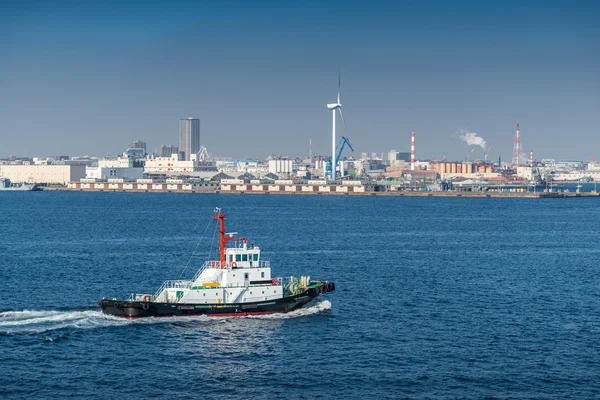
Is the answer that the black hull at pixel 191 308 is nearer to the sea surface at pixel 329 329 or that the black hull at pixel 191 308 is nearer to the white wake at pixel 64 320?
the white wake at pixel 64 320

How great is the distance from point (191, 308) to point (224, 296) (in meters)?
1.50

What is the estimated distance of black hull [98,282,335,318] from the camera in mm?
34688

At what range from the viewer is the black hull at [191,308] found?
34.7 metres

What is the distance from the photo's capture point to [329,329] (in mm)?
34031

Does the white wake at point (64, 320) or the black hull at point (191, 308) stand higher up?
the black hull at point (191, 308)

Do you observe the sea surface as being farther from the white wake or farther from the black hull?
the black hull

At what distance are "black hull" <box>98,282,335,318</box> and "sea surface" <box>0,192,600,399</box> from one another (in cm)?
40

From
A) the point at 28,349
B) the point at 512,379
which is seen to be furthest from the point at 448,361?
the point at 28,349

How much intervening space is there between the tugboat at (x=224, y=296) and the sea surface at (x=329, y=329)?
19.5 inches

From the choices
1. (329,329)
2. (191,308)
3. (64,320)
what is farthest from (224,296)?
(64,320)

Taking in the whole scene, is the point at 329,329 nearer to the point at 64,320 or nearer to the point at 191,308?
the point at 191,308

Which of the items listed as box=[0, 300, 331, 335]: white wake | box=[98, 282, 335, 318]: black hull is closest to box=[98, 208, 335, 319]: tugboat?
box=[98, 282, 335, 318]: black hull

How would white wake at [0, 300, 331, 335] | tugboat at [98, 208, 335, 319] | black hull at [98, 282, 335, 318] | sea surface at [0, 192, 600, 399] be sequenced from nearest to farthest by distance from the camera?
1. sea surface at [0, 192, 600, 399]
2. white wake at [0, 300, 331, 335]
3. black hull at [98, 282, 335, 318]
4. tugboat at [98, 208, 335, 319]

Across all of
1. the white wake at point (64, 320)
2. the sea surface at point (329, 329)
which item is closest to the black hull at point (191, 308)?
the white wake at point (64, 320)
